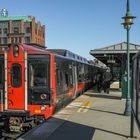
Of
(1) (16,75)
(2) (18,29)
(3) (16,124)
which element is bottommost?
(3) (16,124)

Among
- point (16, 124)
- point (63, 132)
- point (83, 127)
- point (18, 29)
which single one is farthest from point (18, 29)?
point (63, 132)

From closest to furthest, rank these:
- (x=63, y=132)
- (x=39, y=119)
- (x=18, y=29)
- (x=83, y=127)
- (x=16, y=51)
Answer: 1. (x=63, y=132)
2. (x=83, y=127)
3. (x=16, y=51)
4. (x=39, y=119)
5. (x=18, y=29)

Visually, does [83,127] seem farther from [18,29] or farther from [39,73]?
[18,29]

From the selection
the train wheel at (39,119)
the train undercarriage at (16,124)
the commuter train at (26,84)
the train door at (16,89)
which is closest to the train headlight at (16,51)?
the commuter train at (26,84)

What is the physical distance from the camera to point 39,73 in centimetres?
1373

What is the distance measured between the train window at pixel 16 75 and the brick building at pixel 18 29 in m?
114

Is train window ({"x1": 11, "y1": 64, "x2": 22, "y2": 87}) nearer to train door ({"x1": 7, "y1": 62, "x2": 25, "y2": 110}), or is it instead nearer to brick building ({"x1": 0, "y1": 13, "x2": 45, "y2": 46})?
train door ({"x1": 7, "y1": 62, "x2": 25, "y2": 110})

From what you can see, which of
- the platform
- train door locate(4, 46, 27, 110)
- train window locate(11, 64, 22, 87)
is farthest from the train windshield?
the platform

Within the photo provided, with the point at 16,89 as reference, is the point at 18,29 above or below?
above

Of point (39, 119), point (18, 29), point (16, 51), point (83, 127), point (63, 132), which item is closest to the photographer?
point (63, 132)

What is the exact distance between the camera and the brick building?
420 feet

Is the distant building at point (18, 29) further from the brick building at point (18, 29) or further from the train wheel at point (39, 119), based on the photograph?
the train wheel at point (39, 119)

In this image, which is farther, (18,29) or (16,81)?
(18,29)

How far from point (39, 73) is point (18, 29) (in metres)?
117
